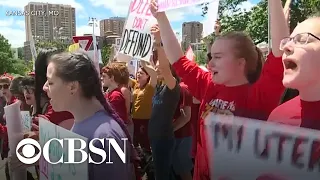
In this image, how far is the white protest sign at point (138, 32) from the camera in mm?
3420

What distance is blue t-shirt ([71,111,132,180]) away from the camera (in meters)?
1.72

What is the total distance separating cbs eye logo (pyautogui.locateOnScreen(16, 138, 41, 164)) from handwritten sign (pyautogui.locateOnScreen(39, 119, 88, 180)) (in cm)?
6

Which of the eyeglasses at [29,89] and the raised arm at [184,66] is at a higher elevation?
the raised arm at [184,66]

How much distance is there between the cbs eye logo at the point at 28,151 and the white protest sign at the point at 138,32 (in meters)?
1.54

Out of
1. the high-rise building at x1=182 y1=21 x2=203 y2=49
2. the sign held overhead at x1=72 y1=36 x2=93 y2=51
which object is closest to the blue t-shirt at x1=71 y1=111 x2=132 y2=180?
the high-rise building at x1=182 y1=21 x2=203 y2=49

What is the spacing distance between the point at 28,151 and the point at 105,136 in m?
0.61

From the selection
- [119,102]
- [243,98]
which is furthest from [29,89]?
[243,98]

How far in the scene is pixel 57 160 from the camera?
184 cm

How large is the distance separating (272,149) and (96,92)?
0.96 metres

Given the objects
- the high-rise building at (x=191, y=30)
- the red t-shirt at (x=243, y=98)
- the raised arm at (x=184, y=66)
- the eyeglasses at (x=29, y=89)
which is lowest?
the eyeglasses at (x=29, y=89)

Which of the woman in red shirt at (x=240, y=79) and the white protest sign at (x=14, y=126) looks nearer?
the woman in red shirt at (x=240, y=79)

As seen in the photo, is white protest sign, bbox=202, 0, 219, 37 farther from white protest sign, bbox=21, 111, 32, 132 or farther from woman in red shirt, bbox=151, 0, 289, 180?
white protest sign, bbox=21, 111, 32, 132

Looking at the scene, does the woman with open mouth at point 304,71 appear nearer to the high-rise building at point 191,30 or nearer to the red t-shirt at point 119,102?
the red t-shirt at point 119,102

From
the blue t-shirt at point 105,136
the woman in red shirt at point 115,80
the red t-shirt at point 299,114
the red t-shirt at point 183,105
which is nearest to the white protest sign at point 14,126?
the blue t-shirt at point 105,136
